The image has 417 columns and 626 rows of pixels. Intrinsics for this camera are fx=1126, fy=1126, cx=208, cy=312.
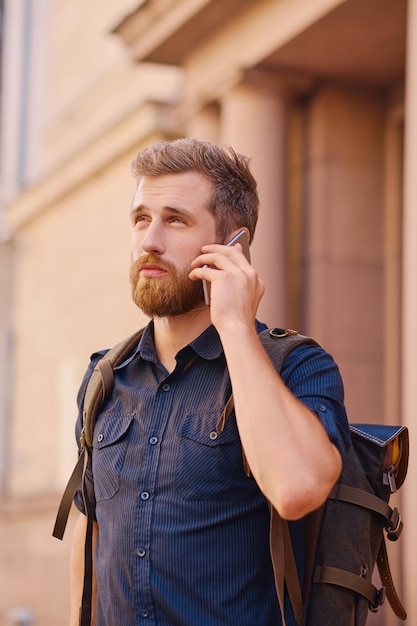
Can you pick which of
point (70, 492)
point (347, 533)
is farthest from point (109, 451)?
point (347, 533)

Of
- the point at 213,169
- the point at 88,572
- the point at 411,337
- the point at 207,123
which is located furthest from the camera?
the point at 207,123

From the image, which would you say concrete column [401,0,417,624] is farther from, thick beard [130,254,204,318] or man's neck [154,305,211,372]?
thick beard [130,254,204,318]

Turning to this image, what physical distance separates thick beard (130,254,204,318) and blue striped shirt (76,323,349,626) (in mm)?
266

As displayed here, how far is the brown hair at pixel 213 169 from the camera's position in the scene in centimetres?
334

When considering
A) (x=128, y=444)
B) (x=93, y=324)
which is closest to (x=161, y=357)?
(x=128, y=444)

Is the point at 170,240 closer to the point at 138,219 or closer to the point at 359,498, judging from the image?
the point at 138,219

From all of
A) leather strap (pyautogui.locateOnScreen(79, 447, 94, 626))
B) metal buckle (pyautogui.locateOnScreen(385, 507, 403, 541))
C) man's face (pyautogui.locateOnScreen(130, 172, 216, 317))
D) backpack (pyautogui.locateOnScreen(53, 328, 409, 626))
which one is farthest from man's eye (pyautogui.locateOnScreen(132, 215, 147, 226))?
metal buckle (pyautogui.locateOnScreen(385, 507, 403, 541))

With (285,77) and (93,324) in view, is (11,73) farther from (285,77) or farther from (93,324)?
(285,77)

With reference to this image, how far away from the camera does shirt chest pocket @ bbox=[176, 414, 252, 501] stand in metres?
3.05

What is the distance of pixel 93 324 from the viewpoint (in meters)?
10.6

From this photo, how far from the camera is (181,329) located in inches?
133

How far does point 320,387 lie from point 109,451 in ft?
2.23

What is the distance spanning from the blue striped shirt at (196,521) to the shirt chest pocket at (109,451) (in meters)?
0.02

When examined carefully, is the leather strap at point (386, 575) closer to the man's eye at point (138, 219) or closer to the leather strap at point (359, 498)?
the leather strap at point (359, 498)
